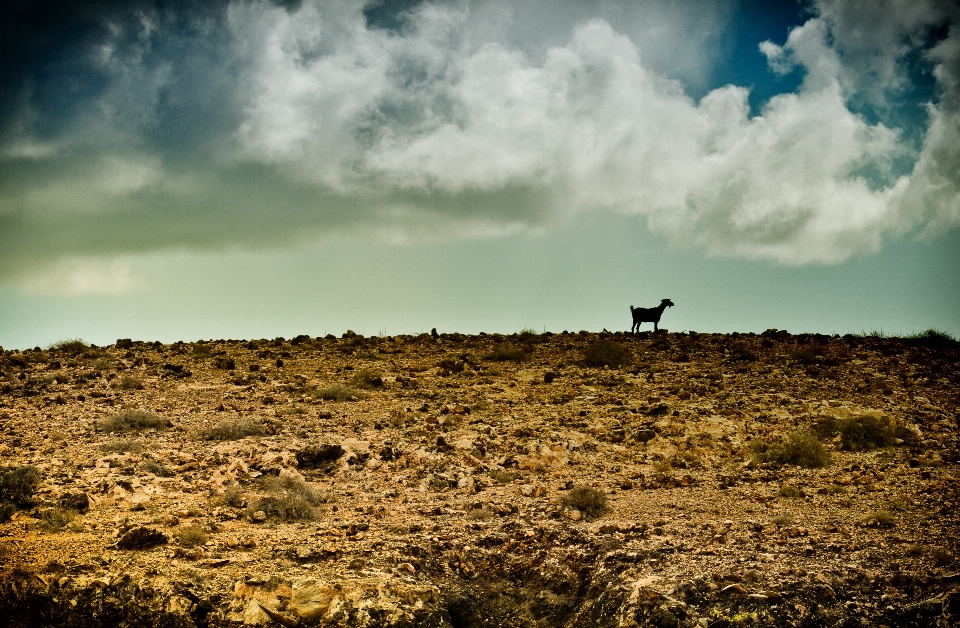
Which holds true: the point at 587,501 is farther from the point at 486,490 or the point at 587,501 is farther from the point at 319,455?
the point at 319,455

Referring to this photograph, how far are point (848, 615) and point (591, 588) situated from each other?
267cm

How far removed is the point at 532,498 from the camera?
10633 millimetres

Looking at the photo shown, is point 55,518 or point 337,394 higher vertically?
point 337,394

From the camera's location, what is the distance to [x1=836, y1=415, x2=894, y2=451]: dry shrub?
41.0 ft

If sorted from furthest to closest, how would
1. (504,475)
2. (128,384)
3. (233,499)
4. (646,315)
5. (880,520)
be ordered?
(646,315)
(128,384)
(504,475)
(233,499)
(880,520)

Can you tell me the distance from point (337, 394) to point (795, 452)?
9155 millimetres

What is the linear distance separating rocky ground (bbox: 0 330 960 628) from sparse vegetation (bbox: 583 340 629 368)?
8 centimetres

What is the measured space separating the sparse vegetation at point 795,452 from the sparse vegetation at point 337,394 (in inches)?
321

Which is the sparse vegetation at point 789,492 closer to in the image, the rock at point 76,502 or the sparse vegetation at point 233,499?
the sparse vegetation at point 233,499

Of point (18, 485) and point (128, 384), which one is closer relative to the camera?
point (18, 485)

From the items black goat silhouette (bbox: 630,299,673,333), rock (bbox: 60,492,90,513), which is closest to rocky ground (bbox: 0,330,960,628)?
rock (bbox: 60,492,90,513)

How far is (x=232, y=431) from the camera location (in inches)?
518

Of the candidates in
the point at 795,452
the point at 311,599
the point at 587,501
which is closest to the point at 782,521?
the point at 587,501

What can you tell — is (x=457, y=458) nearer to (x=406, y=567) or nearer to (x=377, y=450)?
(x=377, y=450)
